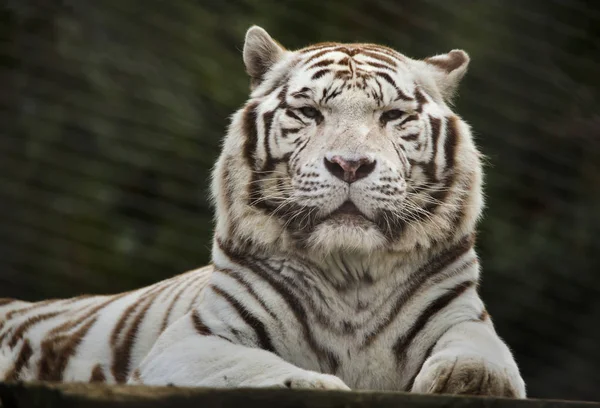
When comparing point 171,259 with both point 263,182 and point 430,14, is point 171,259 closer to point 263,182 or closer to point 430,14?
point 430,14

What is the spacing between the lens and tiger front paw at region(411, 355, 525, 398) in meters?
1.67

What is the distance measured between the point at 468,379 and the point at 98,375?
1085 mm

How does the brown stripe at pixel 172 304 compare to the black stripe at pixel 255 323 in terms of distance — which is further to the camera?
the brown stripe at pixel 172 304

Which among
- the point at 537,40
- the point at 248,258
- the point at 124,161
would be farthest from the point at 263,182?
the point at 537,40

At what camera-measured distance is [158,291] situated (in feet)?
8.64

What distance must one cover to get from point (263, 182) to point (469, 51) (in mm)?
2013

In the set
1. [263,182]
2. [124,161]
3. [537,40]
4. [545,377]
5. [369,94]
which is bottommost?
[545,377]

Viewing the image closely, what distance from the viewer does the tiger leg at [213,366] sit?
163cm

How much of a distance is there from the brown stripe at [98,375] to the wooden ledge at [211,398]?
1189 mm

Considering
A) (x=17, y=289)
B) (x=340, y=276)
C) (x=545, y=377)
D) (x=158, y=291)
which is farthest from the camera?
(x=545, y=377)

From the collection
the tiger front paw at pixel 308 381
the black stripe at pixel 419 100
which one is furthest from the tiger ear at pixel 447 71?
the tiger front paw at pixel 308 381

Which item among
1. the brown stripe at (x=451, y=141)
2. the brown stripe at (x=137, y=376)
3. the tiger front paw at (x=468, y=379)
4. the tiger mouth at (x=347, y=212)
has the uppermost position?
the brown stripe at (x=451, y=141)

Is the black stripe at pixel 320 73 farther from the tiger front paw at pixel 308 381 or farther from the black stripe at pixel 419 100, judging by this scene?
the tiger front paw at pixel 308 381

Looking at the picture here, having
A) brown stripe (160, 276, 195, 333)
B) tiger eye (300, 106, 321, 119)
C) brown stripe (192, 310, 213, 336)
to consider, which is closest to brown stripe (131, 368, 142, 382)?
brown stripe (192, 310, 213, 336)
